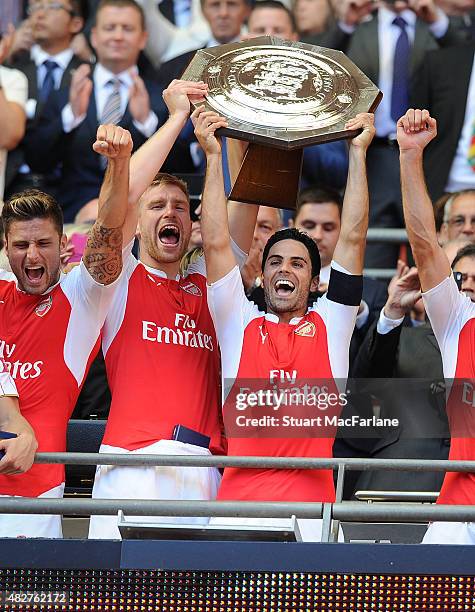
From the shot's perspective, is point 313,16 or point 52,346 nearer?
point 52,346

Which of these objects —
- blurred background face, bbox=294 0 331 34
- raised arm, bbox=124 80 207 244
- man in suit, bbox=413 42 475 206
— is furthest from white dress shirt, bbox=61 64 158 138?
raised arm, bbox=124 80 207 244

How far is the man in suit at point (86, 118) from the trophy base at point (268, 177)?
2702mm

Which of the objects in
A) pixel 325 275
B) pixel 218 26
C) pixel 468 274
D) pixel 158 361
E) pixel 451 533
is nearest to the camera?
pixel 451 533

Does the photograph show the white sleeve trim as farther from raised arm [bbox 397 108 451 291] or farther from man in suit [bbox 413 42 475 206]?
man in suit [bbox 413 42 475 206]

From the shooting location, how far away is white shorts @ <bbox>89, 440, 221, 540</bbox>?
552 centimetres

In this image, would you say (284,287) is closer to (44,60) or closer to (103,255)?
(103,255)

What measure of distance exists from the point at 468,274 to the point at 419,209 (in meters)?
0.61

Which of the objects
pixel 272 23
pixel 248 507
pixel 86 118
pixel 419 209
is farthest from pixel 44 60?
pixel 248 507

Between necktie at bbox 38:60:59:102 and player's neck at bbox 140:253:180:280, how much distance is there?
3.36m

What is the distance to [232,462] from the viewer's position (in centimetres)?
485

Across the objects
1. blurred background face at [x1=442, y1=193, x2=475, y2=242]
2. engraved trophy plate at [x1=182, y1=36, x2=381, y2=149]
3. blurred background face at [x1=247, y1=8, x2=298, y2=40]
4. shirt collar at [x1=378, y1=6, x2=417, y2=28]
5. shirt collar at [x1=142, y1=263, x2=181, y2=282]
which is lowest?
blurred background face at [x1=442, y1=193, x2=475, y2=242]

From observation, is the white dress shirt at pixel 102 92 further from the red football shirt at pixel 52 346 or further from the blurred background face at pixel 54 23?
the red football shirt at pixel 52 346

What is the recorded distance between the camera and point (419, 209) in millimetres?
→ 5715

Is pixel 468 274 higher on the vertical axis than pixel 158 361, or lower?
higher
